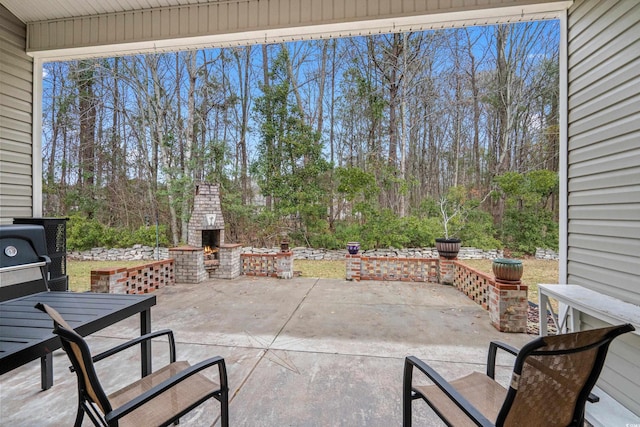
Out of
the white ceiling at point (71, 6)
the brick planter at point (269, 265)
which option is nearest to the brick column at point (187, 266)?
the brick planter at point (269, 265)

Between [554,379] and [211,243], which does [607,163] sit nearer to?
[554,379]

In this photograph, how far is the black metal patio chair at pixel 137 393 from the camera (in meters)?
1.05

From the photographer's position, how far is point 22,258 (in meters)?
2.18

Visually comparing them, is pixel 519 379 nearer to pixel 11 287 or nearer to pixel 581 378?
pixel 581 378

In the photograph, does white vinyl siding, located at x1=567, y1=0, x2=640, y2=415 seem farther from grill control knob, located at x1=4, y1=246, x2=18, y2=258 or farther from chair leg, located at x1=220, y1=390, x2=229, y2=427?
grill control knob, located at x1=4, y1=246, x2=18, y2=258

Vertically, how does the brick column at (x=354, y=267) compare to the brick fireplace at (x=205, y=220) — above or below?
below

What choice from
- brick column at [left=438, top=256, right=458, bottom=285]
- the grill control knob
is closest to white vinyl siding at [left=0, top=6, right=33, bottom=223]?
the grill control knob

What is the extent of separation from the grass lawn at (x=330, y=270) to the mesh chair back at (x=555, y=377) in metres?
4.60

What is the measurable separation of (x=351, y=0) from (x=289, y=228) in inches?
267

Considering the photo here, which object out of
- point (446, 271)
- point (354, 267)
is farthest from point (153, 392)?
point (446, 271)

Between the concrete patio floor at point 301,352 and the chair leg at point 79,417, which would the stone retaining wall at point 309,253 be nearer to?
the concrete patio floor at point 301,352

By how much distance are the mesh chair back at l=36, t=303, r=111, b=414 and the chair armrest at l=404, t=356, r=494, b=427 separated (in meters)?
1.25

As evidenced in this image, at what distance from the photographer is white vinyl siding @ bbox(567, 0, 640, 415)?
1863 mm

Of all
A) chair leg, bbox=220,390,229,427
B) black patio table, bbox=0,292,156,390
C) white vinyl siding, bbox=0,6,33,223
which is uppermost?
white vinyl siding, bbox=0,6,33,223
